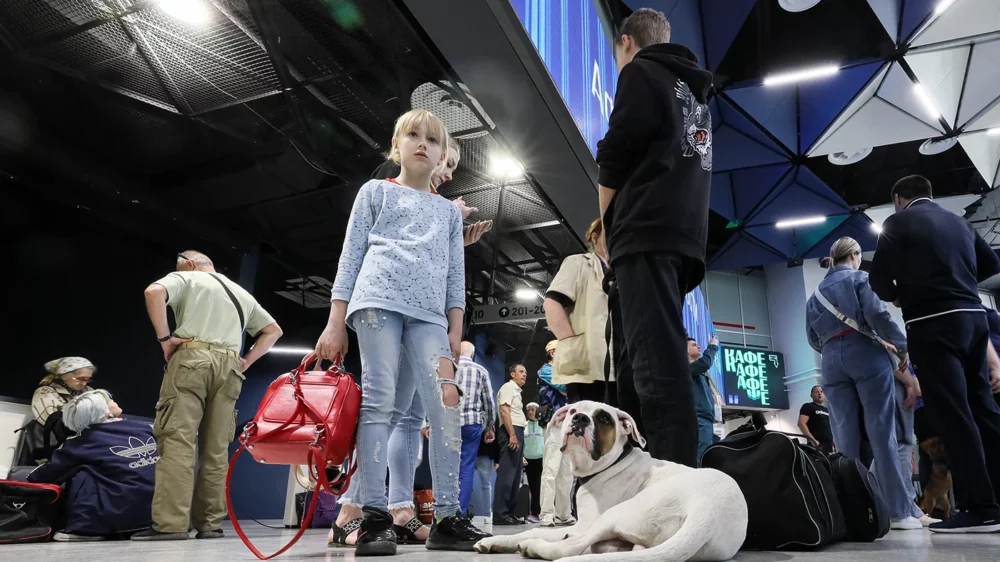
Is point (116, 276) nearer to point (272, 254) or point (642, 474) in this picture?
point (272, 254)

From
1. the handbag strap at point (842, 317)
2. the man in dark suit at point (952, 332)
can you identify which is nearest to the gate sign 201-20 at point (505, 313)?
the handbag strap at point (842, 317)

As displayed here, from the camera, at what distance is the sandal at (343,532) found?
2408mm

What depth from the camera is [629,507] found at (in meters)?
1.51

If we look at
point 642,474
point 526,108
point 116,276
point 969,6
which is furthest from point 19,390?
point 969,6

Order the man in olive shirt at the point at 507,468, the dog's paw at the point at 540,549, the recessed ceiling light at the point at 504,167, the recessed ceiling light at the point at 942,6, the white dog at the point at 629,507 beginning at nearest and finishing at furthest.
Result: 1. the white dog at the point at 629,507
2. the dog's paw at the point at 540,549
3. the man in olive shirt at the point at 507,468
4. the recessed ceiling light at the point at 504,167
5. the recessed ceiling light at the point at 942,6

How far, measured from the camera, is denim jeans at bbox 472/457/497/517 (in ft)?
21.6

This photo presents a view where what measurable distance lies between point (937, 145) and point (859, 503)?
36.8 feet

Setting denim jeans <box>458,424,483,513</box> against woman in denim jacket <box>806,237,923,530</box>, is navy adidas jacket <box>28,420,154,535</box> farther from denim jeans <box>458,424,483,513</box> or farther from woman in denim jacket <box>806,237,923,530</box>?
woman in denim jacket <box>806,237,923,530</box>

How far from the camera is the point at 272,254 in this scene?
32.0ft

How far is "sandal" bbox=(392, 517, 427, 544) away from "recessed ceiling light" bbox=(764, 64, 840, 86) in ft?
30.1

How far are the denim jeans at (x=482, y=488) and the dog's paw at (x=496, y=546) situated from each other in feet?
16.0

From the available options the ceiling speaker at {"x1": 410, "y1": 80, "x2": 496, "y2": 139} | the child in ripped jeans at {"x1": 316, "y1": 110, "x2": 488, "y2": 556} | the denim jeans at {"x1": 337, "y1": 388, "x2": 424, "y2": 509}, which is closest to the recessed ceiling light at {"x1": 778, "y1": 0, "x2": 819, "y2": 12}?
the ceiling speaker at {"x1": 410, "y1": 80, "x2": 496, "y2": 139}

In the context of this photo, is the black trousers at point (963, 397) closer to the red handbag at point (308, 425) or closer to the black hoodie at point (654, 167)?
the black hoodie at point (654, 167)

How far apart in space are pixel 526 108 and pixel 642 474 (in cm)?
350
